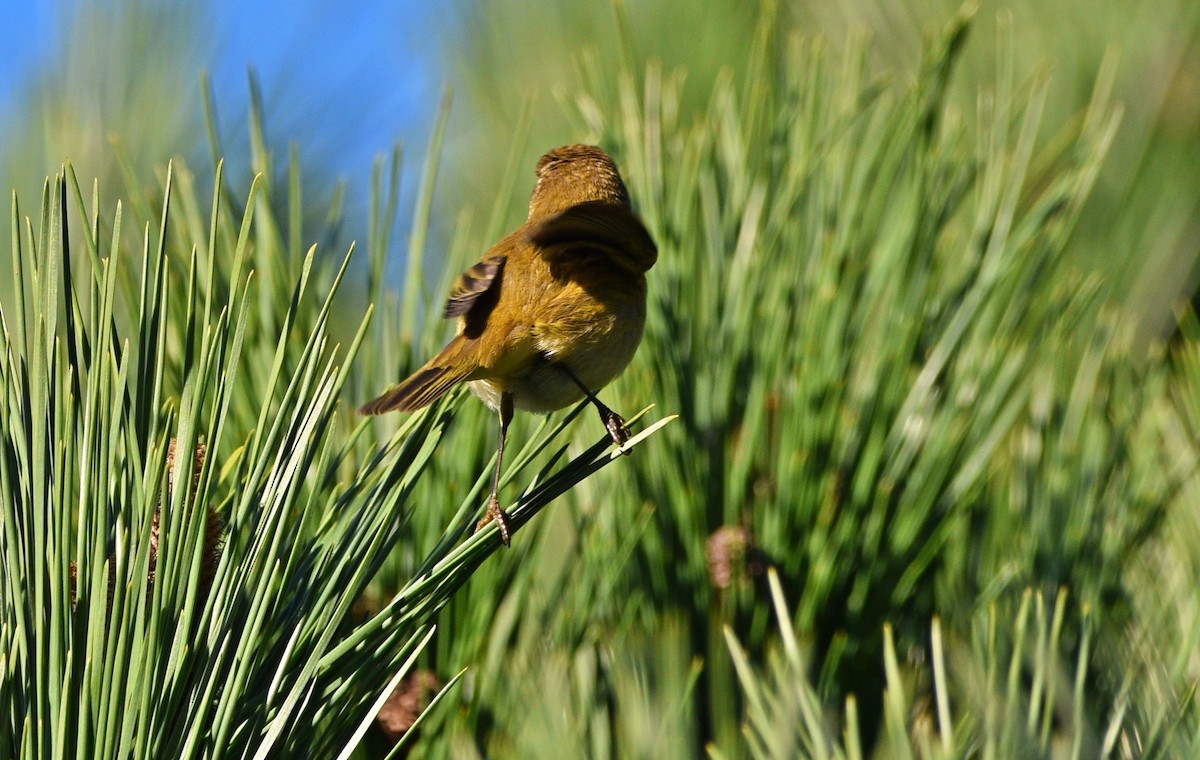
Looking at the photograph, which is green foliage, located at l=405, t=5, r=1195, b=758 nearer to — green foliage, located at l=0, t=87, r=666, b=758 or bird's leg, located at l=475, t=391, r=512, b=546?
bird's leg, located at l=475, t=391, r=512, b=546

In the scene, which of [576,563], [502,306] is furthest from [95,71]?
[576,563]

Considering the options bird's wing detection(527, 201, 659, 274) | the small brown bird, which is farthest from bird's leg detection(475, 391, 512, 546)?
bird's wing detection(527, 201, 659, 274)

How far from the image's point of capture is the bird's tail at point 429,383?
1.27m

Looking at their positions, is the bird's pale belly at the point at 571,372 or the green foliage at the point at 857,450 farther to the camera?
the bird's pale belly at the point at 571,372

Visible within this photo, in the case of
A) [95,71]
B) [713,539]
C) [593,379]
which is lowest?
[713,539]

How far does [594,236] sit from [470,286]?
0.33 m

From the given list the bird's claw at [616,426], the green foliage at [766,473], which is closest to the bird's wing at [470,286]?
the green foliage at [766,473]

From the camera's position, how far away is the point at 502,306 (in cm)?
185

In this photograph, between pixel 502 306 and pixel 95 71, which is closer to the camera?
pixel 502 306

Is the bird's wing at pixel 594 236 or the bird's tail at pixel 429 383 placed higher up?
the bird's wing at pixel 594 236

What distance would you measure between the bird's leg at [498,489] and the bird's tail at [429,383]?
8 cm

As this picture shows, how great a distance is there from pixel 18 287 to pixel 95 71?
1.60 meters

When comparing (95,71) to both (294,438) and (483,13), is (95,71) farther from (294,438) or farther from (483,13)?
(294,438)

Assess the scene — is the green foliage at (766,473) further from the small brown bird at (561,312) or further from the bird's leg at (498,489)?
the small brown bird at (561,312)
